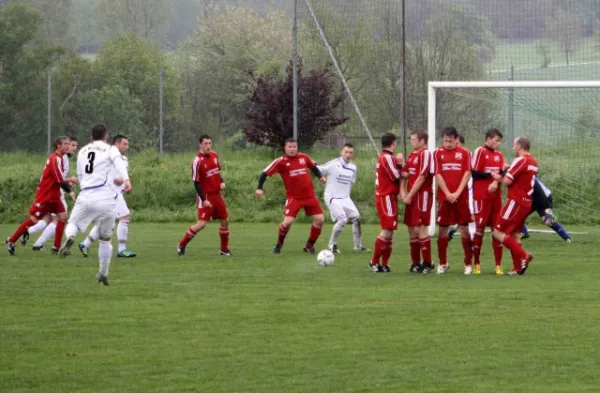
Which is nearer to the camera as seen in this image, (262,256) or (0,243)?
(262,256)

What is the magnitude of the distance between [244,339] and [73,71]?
3278 cm

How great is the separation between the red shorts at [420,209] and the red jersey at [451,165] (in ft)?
0.65

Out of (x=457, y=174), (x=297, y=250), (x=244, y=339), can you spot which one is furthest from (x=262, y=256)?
(x=244, y=339)

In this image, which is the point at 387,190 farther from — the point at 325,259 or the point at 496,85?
the point at 496,85

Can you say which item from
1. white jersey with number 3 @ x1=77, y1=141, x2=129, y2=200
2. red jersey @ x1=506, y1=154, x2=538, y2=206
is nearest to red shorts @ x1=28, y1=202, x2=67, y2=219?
white jersey with number 3 @ x1=77, y1=141, x2=129, y2=200

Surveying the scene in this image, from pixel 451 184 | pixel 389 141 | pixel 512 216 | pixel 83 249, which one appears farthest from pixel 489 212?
pixel 83 249

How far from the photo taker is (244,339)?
34.3 feet

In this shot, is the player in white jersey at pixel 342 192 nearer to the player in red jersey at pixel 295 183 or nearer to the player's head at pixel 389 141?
the player in red jersey at pixel 295 183

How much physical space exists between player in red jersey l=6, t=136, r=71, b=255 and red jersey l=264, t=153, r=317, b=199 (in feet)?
10.4

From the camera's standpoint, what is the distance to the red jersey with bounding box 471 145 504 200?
1628cm

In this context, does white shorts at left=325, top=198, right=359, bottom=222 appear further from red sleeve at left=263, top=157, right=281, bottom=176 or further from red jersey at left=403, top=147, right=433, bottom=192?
red jersey at left=403, top=147, right=433, bottom=192

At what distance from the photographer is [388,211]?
1593 cm

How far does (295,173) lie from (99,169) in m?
5.39

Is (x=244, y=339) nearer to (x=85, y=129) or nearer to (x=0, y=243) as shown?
(x=0, y=243)
